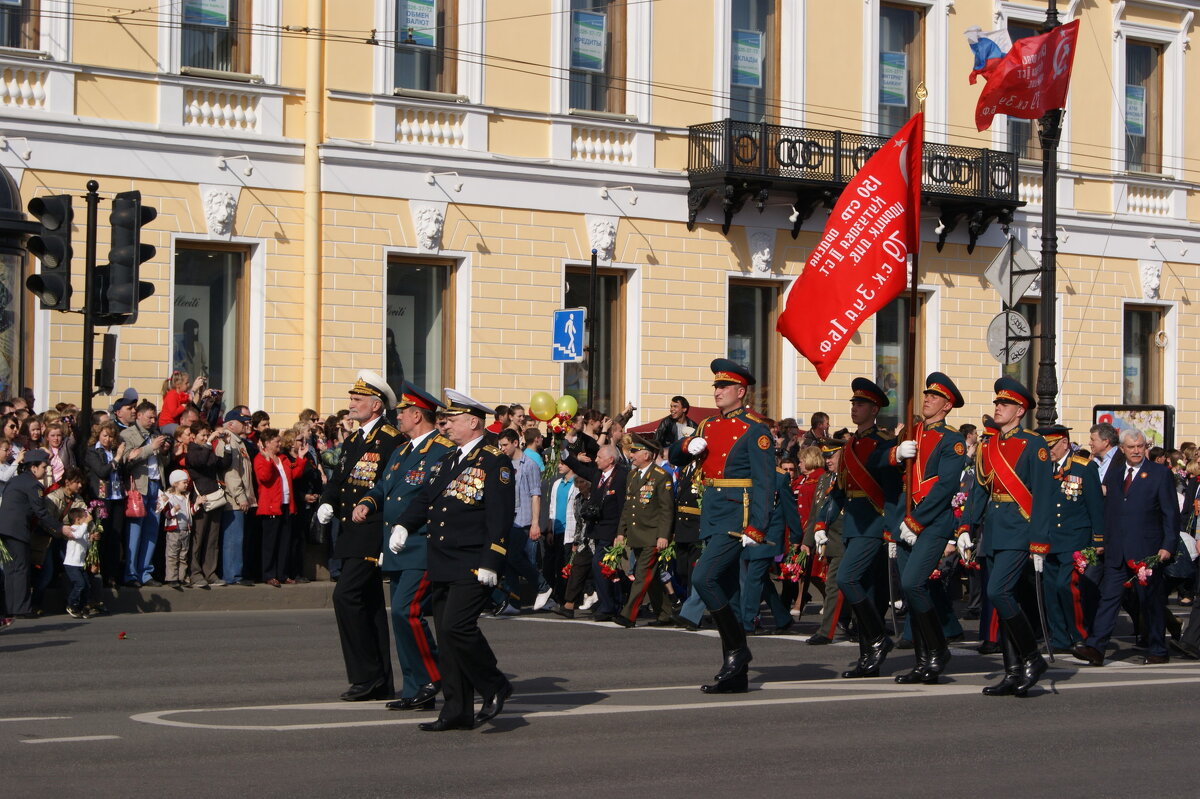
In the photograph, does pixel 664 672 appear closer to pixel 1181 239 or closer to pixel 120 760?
pixel 120 760

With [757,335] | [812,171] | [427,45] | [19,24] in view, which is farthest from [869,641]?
[757,335]

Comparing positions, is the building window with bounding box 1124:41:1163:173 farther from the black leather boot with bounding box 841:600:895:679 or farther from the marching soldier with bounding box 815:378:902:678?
the black leather boot with bounding box 841:600:895:679

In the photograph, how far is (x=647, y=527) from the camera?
1798cm

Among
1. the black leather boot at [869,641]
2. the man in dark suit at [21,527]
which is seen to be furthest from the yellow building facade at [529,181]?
the black leather boot at [869,641]

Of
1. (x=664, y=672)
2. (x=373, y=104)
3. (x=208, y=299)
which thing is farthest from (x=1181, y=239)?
(x=664, y=672)

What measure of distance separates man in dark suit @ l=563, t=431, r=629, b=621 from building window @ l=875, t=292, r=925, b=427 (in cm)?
1297

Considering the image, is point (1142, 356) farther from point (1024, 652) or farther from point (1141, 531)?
point (1024, 652)

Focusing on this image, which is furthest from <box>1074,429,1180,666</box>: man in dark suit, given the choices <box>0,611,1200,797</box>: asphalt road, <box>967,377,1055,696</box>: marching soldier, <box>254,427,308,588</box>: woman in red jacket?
<box>254,427,308,588</box>: woman in red jacket

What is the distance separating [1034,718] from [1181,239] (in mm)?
25400

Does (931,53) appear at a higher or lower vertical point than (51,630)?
higher

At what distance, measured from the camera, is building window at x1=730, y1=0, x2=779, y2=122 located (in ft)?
96.7

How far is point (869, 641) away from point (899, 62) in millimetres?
20169

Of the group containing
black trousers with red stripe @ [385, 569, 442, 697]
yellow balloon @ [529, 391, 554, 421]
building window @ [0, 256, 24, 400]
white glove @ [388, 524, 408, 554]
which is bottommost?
black trousers with red stripe @ [385, 569, 442, 697]

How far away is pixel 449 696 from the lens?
1028 centimetres
